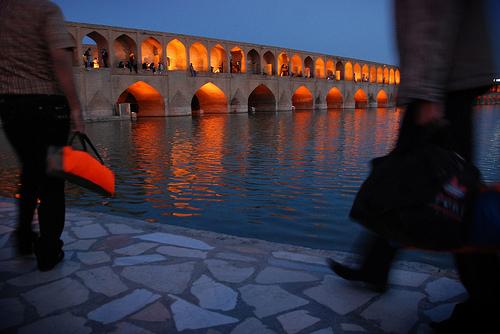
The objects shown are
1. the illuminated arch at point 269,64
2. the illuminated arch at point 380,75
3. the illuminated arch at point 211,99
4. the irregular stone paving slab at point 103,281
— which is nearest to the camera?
the irregular stone paving slab at point 103,281

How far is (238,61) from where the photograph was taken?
3231 cm

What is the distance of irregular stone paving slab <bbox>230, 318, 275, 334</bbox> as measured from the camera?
1558 millimetres

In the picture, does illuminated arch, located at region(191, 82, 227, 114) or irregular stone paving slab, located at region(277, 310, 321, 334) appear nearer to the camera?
irregular stone paving slab, located at region(277, 310, 321, 334)

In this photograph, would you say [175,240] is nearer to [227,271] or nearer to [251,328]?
[227,271]

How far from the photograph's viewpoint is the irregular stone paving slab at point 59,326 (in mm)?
1580

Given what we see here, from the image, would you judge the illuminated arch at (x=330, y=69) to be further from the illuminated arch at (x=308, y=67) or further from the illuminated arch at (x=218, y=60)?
the illuminated arch at (x=218, y=60)

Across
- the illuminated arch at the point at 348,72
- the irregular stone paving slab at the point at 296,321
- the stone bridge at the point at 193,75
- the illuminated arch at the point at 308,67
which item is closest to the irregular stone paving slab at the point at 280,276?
the irregular stone paving slab at the point at 296,321

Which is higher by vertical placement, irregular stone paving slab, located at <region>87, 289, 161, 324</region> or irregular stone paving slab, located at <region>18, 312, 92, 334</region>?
irregular stone paving slab, located at <region>87, 289, 161, 324</region>

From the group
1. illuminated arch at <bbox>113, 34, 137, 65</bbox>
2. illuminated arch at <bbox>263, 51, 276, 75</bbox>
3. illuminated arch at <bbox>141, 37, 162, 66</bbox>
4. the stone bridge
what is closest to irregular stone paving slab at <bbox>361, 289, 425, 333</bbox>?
the stone bridge

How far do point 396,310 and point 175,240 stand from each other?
144cm

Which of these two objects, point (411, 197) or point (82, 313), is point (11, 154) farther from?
point (411, 197)

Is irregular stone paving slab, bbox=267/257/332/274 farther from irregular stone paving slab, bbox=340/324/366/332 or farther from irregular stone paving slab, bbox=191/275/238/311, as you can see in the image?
A: irregular stone paving slab, bbox=340/324/366/332

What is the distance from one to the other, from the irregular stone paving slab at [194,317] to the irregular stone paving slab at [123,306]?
5.4 inches

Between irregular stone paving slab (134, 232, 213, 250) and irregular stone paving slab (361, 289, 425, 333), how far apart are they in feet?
3.55
